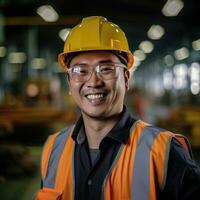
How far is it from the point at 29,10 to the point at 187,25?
20.6 ft

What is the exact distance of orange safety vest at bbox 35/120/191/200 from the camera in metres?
1.80

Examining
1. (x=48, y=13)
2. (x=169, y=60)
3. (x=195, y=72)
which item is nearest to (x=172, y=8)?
(x=48, y=13)

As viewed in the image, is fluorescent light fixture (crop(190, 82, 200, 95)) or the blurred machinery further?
fluorescent light fixture (crop(190, 82, 200, 95))

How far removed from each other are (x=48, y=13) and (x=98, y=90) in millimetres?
13644

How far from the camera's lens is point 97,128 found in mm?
2094

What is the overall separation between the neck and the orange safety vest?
12cm

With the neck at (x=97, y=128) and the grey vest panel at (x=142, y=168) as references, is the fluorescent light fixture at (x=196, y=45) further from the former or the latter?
the grey vest panel at (x=142, y=168)

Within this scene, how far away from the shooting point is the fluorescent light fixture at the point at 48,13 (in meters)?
14.5

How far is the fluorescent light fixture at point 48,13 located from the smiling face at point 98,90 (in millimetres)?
12954

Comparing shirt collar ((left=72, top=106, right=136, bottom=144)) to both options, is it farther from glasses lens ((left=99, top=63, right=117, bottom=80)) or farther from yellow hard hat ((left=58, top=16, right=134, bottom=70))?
yellow hard hat ((left=58, top=16, right=134, bottom=70))

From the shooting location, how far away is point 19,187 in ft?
22.2

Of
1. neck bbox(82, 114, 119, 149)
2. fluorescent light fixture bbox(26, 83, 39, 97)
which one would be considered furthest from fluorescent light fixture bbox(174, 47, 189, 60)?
neck bbox(82, 114, 119, 149)

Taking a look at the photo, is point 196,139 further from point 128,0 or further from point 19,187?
point 128,0

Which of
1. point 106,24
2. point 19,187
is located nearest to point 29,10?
point 19,187
